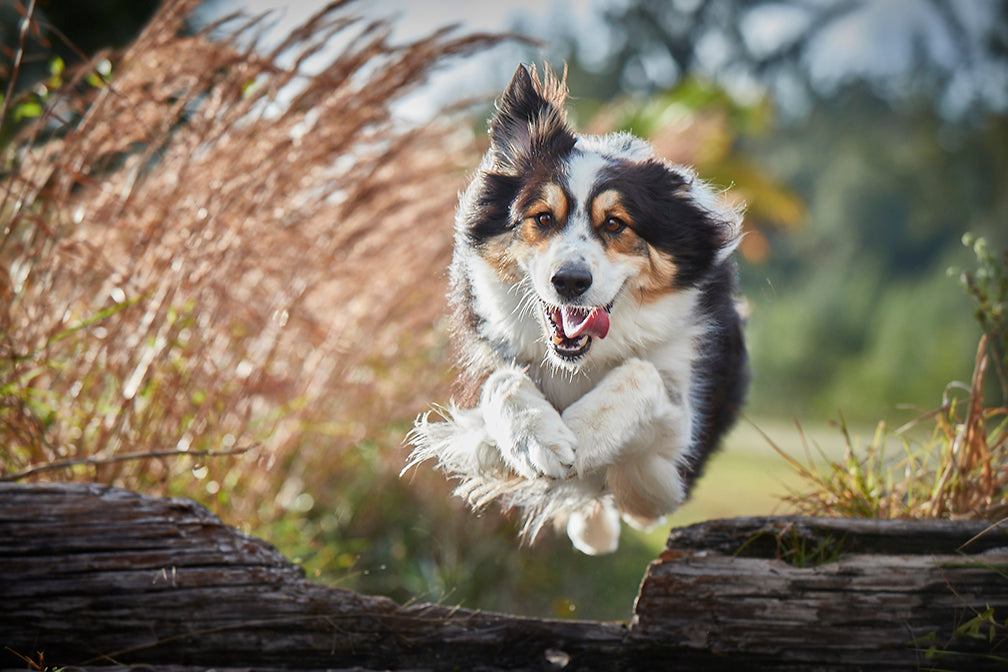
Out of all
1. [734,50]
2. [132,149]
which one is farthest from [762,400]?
[132,149]

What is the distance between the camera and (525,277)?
8.50 feet

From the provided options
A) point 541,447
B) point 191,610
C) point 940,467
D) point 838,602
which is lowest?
point 191,610

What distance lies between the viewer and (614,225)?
254cm

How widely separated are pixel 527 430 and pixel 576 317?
0.38m

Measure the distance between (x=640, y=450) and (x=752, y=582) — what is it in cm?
53

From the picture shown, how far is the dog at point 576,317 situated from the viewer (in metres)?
2.41

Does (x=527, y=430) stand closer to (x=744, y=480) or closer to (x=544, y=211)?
(x=544, y=211)

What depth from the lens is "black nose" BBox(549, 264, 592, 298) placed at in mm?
2283

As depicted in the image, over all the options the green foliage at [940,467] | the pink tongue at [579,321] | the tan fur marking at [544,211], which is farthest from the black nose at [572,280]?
the green foliage at [940,467]

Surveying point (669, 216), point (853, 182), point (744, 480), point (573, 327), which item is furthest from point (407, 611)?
point (853, 182)

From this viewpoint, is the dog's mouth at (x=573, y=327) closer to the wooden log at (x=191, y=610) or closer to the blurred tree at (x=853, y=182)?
the wooden log at (x=191, y=610)

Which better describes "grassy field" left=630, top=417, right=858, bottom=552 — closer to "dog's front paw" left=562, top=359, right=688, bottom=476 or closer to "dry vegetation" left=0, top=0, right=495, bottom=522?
"dog's front paw" left=562, top=359, right=688, bottom=476

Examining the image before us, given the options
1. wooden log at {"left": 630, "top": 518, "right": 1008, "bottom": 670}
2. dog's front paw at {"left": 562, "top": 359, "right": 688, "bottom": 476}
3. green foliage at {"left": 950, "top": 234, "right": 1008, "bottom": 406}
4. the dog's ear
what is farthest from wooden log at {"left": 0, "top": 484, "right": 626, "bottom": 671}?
green foliage at {"left": 950, "top": 234, "right": 1008, "bottom": 406}

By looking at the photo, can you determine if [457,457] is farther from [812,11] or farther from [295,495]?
[812,11]
